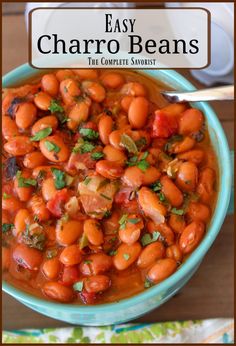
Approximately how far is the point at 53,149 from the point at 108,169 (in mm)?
99

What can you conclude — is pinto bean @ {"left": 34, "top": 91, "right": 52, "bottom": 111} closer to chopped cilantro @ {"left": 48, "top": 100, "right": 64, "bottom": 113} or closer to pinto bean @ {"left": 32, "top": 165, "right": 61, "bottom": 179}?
chopped cilantro @ {"left": 48, "top": 100, "right": 64, "bottom": 113}

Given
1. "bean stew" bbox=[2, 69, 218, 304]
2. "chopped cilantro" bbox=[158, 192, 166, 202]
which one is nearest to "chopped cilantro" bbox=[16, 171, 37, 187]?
"bean stew" bbox=[2, 69, 218, 304]

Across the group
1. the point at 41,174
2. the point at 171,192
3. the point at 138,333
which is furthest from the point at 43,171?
the point at 138,333

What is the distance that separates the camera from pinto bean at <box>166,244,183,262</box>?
0.86m

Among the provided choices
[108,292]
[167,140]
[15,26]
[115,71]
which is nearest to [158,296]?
[108,292]

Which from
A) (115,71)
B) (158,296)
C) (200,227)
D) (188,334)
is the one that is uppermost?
(115,71)

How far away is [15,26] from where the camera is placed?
1.19 m

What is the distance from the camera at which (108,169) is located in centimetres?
87

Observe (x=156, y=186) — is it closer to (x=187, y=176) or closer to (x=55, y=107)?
(x=187, y=176)

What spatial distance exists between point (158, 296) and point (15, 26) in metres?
0.67

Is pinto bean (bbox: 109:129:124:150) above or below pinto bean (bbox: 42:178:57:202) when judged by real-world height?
above

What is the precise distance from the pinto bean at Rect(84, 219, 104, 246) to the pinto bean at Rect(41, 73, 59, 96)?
0.81 ft

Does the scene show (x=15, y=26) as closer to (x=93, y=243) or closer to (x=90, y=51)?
(x=90, y=51)

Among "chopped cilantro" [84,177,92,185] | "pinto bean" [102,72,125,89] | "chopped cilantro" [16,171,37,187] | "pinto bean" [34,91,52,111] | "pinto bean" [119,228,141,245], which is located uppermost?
"pinto bean" [102,72,125,89]
